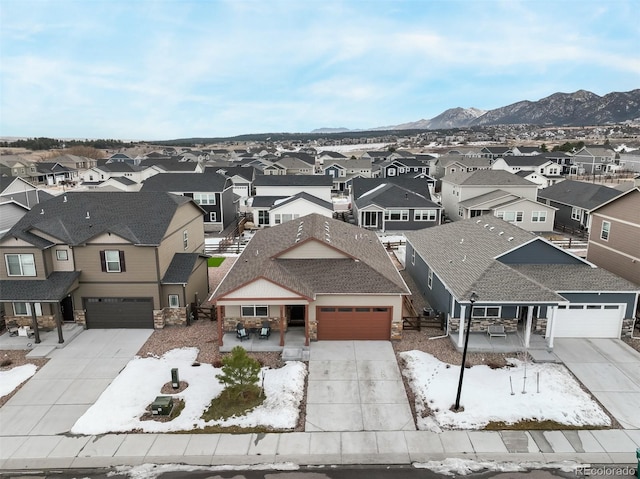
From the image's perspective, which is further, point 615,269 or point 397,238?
point 397,238

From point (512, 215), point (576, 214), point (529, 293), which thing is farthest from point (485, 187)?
point (529, 293)

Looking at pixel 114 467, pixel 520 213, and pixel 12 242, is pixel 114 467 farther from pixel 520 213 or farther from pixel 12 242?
pixel 520 213

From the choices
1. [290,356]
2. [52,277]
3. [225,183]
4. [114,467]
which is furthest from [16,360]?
[225,183]

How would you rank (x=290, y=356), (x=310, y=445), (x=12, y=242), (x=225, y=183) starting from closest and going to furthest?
(x=310, y=445) < (x=290, y=356) < (x=12, y=242) < (x=225, y=183)

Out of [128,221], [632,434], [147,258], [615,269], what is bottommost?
[632,434]

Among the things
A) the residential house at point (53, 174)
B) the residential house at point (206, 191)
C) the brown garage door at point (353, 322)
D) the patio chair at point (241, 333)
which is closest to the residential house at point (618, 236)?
the brown garage door at point (353, 322)

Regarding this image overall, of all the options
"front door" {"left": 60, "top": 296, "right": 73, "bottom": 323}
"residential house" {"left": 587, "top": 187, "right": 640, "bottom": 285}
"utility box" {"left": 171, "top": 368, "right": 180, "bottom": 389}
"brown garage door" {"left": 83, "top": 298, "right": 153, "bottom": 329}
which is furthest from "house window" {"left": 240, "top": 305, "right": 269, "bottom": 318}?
"residential house" {"left": 587, "top": 187, "right": 640, "bottom": 285}

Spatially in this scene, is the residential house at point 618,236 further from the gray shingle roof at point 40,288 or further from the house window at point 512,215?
the gray shingle roof at point 40,288

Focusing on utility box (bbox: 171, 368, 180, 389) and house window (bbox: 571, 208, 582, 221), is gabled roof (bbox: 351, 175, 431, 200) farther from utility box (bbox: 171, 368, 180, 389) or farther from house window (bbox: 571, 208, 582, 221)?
utility box (bbox: 171, 368, 180, 389)
